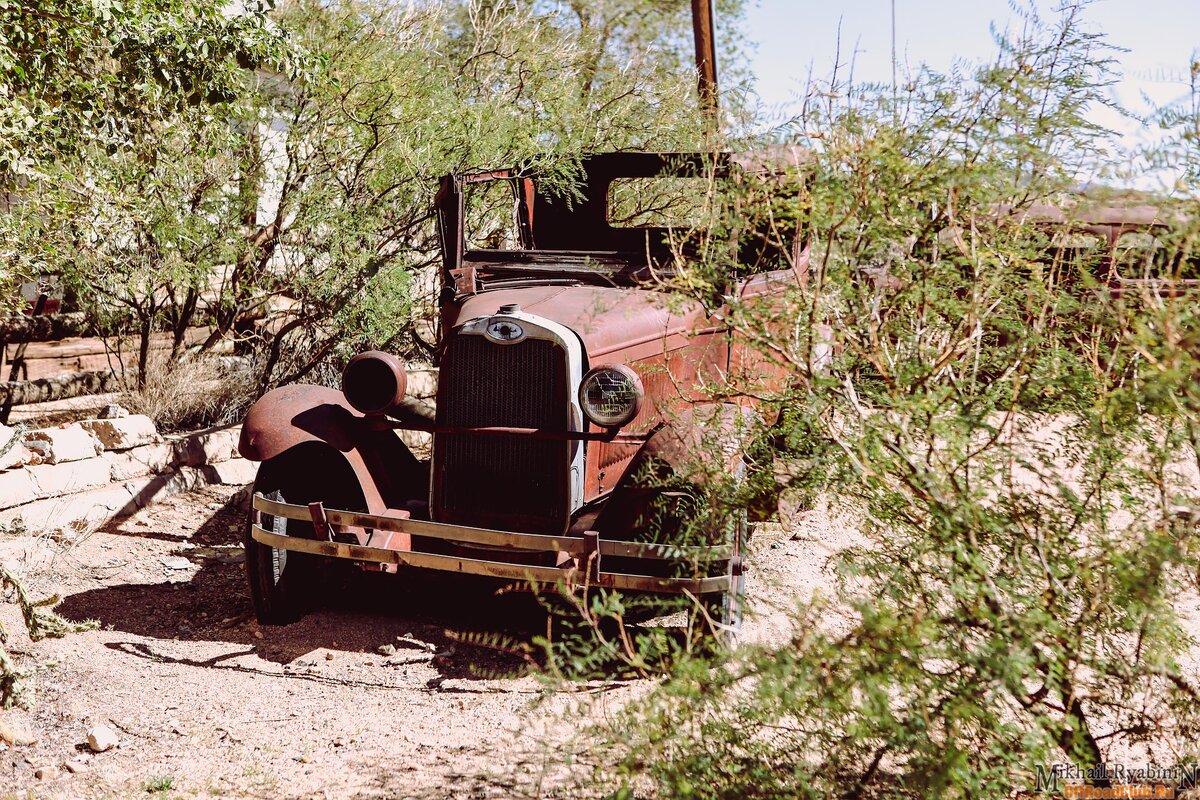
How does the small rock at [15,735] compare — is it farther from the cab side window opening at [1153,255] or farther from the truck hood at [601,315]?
the cab side window opening at [1153,255]

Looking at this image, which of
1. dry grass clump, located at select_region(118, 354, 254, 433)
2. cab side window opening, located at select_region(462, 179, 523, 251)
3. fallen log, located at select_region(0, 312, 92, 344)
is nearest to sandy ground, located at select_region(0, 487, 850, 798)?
dry grass clump, located at select_region(118, 354, 254, 433)

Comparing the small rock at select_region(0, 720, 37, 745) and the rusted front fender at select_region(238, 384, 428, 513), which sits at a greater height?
the rusted front fender at select_region(238, 384, 428, 513)

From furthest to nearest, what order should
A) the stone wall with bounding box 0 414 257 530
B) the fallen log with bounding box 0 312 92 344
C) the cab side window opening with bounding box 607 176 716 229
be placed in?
the fallen log with bounding box 0 312 92 344 → the cab side window opening with bounding box 607 176 716 229 → the stone wall with bounding box 0 414 257 530

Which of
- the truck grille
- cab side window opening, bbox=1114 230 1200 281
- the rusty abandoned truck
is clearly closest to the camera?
cab side window opening, bbox=1114 230 1200 281

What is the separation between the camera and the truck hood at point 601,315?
15.2ft

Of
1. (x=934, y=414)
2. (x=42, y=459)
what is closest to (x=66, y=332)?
(x=42, y=459)

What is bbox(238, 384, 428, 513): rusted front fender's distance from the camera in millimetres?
4703

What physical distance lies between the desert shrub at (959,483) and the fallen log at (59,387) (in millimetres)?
6942

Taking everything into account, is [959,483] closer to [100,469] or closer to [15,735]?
[15,735]

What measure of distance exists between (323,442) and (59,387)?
17.1ft

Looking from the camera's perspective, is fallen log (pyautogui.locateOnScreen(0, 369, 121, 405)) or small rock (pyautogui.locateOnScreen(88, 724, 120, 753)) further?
fallen log (pyautogui.locateOnScreen(0, 369, 121, 405))

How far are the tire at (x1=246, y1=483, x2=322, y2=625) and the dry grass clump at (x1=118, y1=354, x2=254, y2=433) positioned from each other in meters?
3.43

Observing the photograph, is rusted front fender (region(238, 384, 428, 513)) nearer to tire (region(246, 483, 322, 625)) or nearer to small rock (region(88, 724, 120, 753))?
tire (region(246, 483, 322, 625))

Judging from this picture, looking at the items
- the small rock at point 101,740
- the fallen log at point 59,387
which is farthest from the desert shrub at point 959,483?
the fallen log at point 59,387
